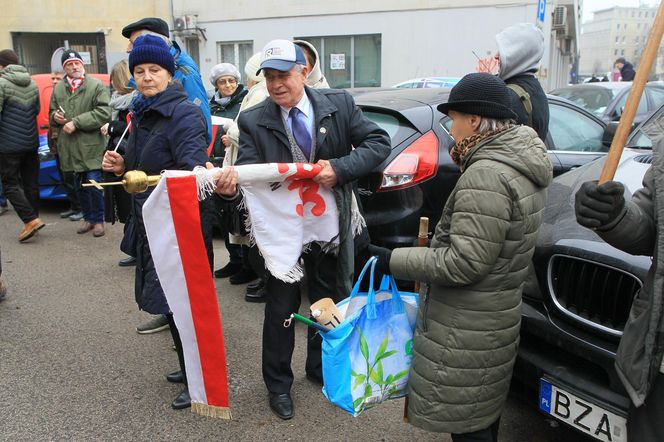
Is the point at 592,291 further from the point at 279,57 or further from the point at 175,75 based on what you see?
the point at 175,75

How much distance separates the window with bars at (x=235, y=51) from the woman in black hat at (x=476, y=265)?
17.2m

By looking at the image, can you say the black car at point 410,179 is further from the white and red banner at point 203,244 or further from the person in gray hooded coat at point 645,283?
the person in gray hooded coat at point 645,283

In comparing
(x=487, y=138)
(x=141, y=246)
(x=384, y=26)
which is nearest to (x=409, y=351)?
(x=487, y=138)

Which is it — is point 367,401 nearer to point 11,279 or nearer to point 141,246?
point 141,246

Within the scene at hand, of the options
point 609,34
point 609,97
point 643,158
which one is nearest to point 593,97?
point 609,97

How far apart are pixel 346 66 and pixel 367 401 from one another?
16.2 m

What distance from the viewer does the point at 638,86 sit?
1.75 metres

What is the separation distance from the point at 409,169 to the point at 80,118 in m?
4.13

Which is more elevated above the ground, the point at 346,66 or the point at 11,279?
the point at 346,66

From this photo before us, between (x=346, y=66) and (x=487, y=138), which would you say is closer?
(x=487, y=138)

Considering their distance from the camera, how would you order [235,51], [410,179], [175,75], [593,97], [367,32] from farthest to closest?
1. [235,51]
2. [367,32]
3. [593,97]
4. [175,75]
5. [410,179]

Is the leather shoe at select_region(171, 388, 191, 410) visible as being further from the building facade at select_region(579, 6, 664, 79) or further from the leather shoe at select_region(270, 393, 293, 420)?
the building facade at select_region(579, 6, 664, 79)

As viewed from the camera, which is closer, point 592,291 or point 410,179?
point 592,291

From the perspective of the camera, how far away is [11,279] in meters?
5.20
